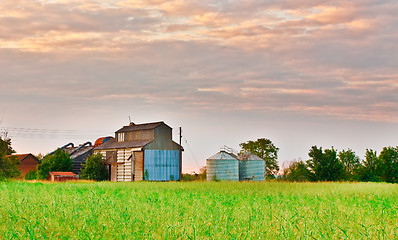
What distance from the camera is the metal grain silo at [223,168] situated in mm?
52469

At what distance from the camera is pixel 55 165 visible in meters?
63.9

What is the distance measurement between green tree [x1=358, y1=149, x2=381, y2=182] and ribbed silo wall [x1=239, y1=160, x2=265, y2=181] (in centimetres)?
1151

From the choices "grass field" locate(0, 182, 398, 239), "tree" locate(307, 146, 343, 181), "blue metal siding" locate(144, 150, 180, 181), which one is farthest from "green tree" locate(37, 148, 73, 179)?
"grass field" locate(0, 182, 398, 239)

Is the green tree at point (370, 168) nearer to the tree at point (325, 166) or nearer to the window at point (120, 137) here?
the tree at point (325, 166)

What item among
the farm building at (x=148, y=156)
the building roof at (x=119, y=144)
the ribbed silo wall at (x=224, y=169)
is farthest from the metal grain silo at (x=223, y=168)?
the building roof at (x=119, y=144)

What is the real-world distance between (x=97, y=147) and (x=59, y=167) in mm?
6242

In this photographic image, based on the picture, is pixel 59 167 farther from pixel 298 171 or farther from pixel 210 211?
pixel 210 211

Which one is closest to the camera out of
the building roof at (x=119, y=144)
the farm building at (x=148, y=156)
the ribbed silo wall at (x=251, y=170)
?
the ribbed silo wall at (x=251, y=170)

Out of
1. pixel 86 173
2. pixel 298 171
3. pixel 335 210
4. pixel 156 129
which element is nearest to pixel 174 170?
pixel 156 129

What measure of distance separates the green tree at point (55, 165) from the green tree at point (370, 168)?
40743 millimetres

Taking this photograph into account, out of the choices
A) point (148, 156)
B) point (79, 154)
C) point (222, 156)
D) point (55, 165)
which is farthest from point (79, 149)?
point (222, 156)

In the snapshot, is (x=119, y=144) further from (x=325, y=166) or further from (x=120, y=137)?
(x=325, y=166)

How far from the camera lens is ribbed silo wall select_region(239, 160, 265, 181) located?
5375 centimetres

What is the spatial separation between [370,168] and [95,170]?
1379 inches
